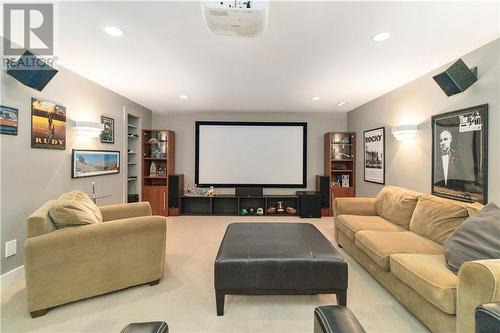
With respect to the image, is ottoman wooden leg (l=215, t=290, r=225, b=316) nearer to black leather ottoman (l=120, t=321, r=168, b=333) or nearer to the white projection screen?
black leather ottoman (l=120, t=321, r=168, b=333)

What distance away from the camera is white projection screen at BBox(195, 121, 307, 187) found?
5.55 metres

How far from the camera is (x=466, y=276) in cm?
136

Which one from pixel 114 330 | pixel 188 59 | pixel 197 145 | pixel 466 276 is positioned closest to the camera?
pixel 466 276

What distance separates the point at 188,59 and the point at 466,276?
3021 millimetres

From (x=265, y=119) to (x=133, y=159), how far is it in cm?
314

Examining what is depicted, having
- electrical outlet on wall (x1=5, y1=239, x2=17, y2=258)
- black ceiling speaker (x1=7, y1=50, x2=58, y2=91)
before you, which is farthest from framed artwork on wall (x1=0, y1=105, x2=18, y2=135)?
electrical outlet on wall (x1=5, y1=239, x2=17, y2=258)

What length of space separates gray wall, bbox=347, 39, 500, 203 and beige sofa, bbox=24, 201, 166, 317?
3355 mm

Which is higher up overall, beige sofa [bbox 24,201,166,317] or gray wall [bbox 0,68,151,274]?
gray wall [bbox 0,68,151,274]

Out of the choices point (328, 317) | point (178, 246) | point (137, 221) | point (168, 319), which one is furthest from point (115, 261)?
point (328, 317)

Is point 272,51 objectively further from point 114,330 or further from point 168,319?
point 114,330

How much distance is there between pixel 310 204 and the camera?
Answer: 5109mm

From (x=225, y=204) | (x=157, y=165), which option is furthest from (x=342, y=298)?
(x=157, y=165)

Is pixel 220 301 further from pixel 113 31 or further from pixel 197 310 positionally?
pixel 113 31

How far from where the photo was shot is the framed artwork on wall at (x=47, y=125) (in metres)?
2.57
